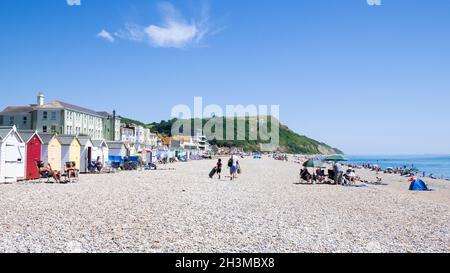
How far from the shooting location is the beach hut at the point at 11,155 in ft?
72.9

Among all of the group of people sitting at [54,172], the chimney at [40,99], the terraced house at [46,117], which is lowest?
the group of people sitting at [54,172]

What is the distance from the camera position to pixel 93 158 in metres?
36.2

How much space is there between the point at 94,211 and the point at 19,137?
13.9 metres

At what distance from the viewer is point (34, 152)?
25609 millimetres

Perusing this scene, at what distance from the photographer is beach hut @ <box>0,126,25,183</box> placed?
22.2 m

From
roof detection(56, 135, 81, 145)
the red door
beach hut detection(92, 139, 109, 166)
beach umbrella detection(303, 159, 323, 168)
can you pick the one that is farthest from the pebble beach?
beach hut detection(92, 139, 109, 166)

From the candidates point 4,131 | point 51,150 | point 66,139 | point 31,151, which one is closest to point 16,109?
point 66,139

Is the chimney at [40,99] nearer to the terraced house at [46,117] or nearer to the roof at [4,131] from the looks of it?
the terraced house at [46,117]

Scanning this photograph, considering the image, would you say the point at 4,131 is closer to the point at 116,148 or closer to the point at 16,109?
the point at 116,148

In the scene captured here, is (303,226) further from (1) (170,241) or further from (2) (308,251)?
(1) (170,241)

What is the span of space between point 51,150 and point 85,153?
6193 millimetres

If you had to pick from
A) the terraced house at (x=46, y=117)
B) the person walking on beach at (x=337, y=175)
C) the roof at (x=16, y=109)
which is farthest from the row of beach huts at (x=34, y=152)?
the roof at (x=16, y=109)
